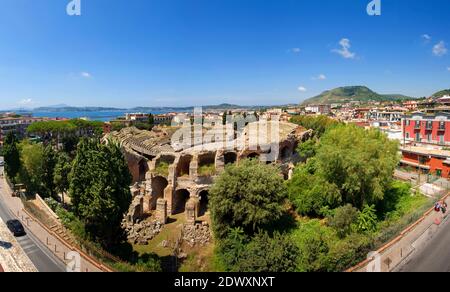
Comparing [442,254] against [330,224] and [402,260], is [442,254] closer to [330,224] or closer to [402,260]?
[402,260]

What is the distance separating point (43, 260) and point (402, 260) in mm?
19976

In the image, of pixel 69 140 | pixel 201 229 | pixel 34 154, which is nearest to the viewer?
pixel 201 229

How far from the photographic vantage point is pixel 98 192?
18312mm

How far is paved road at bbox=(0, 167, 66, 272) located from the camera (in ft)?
50.7

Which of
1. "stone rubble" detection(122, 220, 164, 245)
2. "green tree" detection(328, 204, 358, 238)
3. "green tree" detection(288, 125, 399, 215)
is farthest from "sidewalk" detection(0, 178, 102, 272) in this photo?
"green tree" detection(288, 125, 399, 215)

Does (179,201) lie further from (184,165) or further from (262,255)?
(262,255)

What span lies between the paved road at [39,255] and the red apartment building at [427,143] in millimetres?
40702

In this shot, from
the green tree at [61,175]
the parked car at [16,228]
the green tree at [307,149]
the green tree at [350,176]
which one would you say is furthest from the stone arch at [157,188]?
the green tree at [307,149]

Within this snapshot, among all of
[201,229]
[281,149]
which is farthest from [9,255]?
[281,149]

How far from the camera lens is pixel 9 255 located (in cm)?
1734

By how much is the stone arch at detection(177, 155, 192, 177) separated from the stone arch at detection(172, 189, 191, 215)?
6.74 feet

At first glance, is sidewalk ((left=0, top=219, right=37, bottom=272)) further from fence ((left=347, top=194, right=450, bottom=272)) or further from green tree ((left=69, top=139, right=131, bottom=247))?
fence ((left=347, top=194, right=450, bottom=272))

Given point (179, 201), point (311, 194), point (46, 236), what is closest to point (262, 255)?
point (311, 194)

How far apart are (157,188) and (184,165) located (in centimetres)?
420
